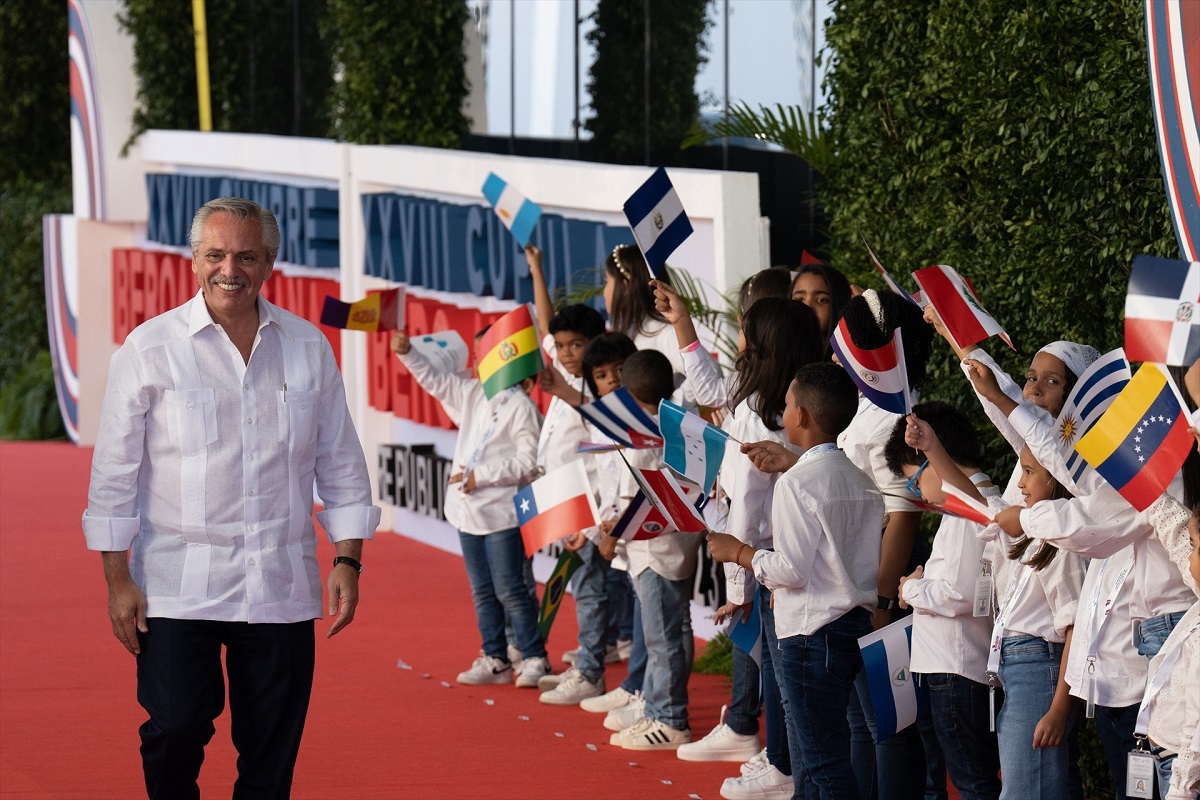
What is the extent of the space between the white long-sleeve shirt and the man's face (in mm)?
59

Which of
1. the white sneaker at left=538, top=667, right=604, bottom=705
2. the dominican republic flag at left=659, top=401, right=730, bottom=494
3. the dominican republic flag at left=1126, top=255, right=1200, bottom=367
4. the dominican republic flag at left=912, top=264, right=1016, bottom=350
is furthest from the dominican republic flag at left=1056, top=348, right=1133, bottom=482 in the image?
the white sneaker at left=538, top=667, right=604, bottom=705

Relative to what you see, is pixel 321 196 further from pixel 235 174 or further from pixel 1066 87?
pixel 1066 87

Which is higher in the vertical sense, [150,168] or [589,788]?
[150,168]

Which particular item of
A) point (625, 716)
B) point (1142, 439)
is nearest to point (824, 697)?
point (1142, 439)

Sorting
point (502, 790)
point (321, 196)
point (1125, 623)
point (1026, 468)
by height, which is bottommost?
point (502, 790)

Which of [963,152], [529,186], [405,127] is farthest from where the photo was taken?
[405,127]

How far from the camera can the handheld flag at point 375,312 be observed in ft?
25.8

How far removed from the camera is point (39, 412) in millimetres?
18453

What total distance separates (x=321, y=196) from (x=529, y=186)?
2999 millimetres

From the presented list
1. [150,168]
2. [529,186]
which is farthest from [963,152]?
[150,168]

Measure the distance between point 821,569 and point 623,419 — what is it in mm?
1266

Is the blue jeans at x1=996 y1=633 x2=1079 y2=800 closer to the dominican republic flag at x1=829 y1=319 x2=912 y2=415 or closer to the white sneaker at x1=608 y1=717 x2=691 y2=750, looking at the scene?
the dominican republic flag at x1=829 y1=319 x2=912 y2=415

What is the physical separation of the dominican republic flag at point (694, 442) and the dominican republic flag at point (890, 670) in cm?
72

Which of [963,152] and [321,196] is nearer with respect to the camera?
[963,152]
